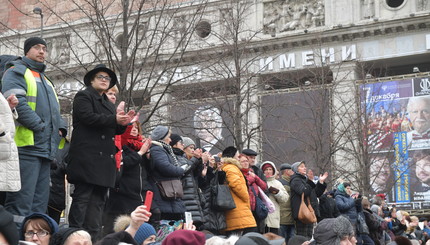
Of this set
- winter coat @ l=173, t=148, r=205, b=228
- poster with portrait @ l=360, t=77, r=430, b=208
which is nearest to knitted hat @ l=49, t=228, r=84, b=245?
winter coat @ l=173, t=148, r=205, b=228

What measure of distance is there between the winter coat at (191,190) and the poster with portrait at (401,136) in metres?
18.5

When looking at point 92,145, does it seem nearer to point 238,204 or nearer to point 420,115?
point 238,204

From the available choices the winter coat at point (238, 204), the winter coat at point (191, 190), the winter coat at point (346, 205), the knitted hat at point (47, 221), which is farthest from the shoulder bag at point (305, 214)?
the knitted hat at point (47, 221)

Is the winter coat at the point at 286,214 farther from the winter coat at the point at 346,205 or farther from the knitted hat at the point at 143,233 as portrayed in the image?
the knitted hat at the point at 143,233

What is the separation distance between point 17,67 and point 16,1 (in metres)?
33.1

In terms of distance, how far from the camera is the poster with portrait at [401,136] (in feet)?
96.3

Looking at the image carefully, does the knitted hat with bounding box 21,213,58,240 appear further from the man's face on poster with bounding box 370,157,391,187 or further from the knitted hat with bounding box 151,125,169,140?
the man's face on poster with bounding box 370,157,391,187

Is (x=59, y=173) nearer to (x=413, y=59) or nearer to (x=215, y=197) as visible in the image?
(x=215, y=197)

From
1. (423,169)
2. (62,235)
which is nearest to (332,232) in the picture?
(62,235)

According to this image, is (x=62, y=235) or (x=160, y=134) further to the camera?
(x=160, y=134)

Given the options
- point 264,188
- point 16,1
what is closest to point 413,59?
point 16,1

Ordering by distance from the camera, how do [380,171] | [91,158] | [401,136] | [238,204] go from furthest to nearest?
1. [401,136]
2. [380,171]
3. [238,204]
4. [91,158]

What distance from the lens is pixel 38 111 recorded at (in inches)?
331

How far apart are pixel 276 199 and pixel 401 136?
1852 cm
